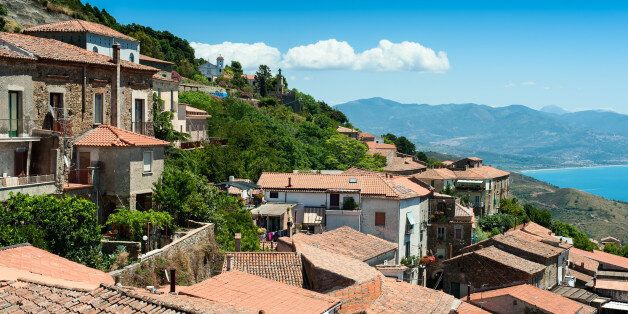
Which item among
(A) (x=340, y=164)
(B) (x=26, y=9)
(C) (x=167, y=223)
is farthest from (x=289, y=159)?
(C) (x=167, y=223)

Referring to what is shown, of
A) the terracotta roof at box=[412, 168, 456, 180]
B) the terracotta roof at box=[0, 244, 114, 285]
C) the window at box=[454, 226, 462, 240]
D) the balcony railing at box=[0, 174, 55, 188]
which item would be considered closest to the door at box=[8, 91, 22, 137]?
the balcony railing at box=[0, 174, 55, 188]

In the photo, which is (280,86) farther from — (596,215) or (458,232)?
(596,215)

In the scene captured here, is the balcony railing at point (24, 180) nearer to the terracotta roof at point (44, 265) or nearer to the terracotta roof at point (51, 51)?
the terracotta roof at point (51, 51)

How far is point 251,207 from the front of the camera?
143ft

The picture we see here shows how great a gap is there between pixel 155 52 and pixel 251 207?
63316mm

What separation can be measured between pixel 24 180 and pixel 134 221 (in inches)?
163

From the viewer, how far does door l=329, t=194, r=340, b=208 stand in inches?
1783

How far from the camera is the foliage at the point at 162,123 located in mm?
45531

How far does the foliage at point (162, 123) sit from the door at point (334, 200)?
1174 centimetres

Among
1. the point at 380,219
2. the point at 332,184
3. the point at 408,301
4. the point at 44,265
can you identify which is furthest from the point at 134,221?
the point at 380,219

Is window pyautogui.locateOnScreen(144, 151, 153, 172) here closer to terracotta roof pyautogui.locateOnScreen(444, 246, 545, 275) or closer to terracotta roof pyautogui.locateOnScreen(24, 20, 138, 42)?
terracotta roof pyautogui.locateOnScreen(24, 20, 138, 42)

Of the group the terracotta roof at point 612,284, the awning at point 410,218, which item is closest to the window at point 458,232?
the terracotta roof at point 612,284

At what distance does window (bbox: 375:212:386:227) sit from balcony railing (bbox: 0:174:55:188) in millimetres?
24579

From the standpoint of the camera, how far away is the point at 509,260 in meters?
47.2
